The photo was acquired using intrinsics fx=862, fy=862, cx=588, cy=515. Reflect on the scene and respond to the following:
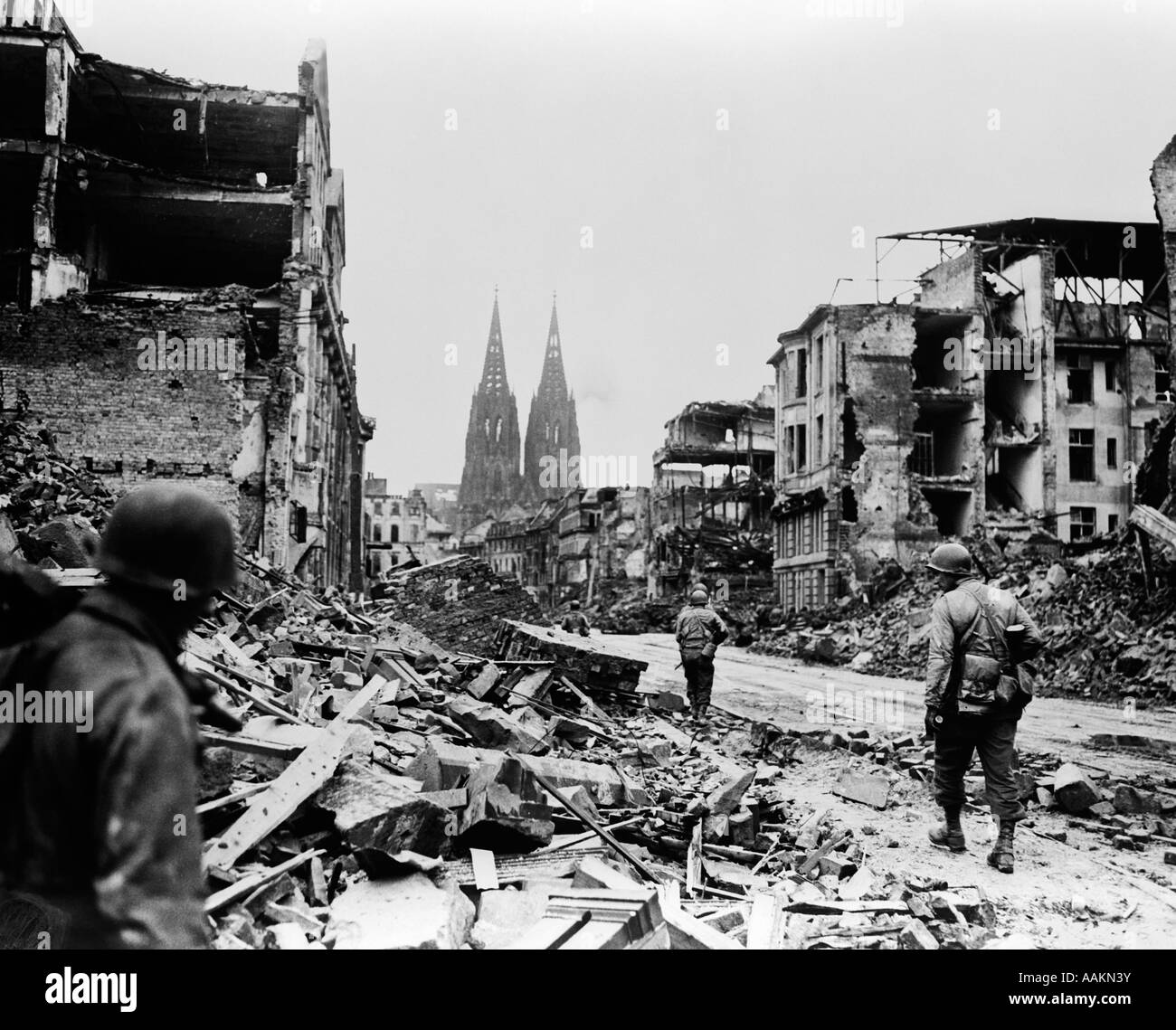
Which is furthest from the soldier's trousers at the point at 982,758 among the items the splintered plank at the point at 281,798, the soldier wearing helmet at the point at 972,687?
the splintered plank at the point at 281,798

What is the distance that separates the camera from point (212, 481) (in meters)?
16.7

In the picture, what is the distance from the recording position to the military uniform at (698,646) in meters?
11.2

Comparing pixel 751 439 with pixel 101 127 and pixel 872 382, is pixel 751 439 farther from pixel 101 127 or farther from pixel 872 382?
pixel 101 127

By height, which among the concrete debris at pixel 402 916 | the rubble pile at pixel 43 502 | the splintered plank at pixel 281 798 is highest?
the rubble pile at pixel 43 502

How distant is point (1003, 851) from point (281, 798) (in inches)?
172

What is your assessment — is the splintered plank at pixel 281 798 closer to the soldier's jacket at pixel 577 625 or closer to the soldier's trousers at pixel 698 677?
the soldier's trousers at pixel 698 677

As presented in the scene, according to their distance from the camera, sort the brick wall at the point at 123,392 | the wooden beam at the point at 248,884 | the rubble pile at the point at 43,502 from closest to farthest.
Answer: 1. the wooden beam at the point at 248,884
2. the rubble pile at the point at 43,502
3. the brick wall at the point at 123,392

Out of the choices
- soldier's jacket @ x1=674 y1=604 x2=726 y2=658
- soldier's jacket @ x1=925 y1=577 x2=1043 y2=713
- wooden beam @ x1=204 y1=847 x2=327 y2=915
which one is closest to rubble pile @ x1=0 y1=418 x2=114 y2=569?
wooden beam @ x1=204 y1=847 x2=327 y2=915

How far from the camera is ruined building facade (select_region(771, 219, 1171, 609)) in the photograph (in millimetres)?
33656

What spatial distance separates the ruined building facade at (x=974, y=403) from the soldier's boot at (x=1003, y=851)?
92.4 feet

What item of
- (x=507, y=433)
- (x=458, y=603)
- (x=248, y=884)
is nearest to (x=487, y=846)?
(x=248, y=884)

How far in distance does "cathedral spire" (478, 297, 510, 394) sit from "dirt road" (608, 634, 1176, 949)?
11866cm

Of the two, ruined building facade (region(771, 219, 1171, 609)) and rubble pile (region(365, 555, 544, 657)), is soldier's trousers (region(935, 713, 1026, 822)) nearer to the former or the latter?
rubble pile (region(365, 555, 544, 657))
